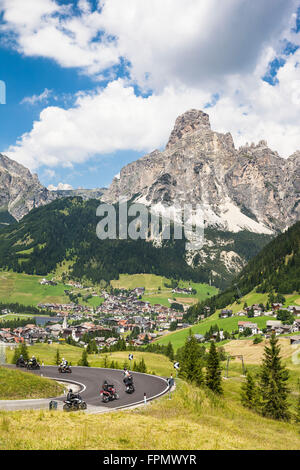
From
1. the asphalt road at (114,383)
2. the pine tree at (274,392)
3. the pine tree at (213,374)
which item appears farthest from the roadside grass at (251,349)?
the asphalt road at (114,383)

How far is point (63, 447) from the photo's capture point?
18062 mm

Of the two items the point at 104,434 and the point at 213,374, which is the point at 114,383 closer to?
the point at 213,374

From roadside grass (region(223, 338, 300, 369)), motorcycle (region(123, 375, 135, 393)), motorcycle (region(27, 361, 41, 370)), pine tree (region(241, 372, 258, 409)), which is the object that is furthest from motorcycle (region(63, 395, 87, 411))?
roadside grass (region(223, 338, 300, 369))

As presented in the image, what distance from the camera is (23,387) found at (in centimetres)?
3841

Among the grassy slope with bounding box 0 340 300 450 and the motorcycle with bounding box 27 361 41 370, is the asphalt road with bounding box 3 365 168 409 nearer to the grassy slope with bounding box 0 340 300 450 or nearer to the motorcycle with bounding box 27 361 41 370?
the motorcycle with bounding box 27 361 41 370

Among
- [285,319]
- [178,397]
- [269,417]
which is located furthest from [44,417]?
[285,319]

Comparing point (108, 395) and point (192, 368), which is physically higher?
point (108, 395)

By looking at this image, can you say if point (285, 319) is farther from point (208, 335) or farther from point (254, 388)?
point (254, 388)

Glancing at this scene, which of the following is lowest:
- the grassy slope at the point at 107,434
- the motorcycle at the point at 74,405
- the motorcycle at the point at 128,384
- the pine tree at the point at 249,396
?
the pine tree at the point at 249,396

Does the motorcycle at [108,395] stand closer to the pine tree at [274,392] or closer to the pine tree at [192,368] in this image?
the pine tree at [192,368]

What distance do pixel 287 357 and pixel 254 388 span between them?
7631 centimetres

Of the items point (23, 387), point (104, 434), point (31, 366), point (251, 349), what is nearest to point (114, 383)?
point (23, 387)

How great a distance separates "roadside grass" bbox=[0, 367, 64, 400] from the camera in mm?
→ 36938

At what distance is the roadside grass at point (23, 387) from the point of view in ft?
121
